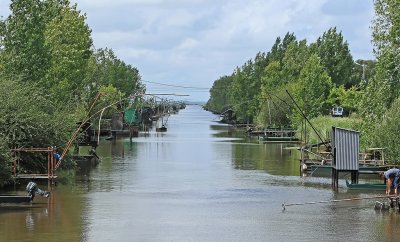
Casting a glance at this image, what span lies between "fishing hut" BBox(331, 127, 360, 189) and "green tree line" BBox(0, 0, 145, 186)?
15.0 metres

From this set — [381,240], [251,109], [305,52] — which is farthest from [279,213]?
[251,109]

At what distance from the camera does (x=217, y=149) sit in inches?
3199

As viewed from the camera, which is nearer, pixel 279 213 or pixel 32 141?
pixel 279 213

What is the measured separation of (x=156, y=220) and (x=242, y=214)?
3.97 metres

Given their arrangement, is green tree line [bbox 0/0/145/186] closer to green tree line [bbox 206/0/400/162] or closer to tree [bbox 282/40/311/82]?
green tree line [bbox 206/0/400/162]

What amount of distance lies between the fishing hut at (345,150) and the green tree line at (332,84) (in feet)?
17.0

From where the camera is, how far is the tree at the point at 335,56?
10738 cm

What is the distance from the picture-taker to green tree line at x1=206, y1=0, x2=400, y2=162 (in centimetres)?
4872

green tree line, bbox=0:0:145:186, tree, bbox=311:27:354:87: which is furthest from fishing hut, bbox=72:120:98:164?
tree, bbox=311:27:354:87

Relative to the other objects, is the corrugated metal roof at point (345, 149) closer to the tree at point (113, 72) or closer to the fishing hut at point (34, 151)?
the fishing hut at point (34, 151)

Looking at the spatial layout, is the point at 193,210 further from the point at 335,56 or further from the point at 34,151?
the point at 335,56

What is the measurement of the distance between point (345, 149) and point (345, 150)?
0.06m

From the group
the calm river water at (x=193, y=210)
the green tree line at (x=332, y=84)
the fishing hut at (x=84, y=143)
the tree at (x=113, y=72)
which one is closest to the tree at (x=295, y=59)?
the green tree line at (x=332, y=84)

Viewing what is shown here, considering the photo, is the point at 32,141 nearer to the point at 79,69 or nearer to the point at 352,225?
the point at 352,225
